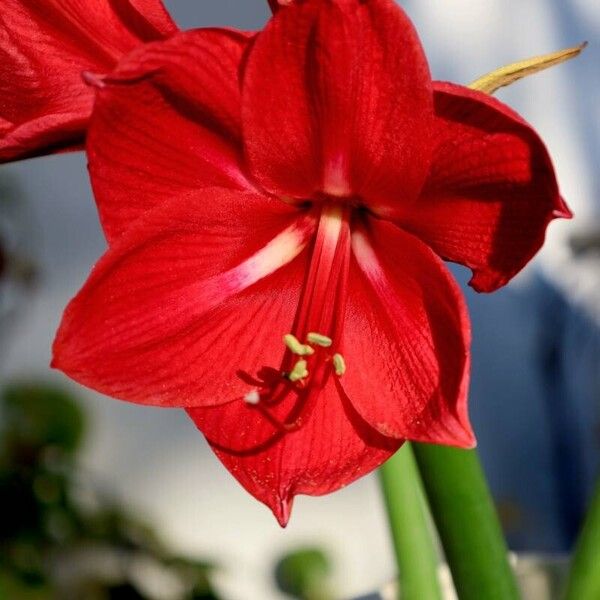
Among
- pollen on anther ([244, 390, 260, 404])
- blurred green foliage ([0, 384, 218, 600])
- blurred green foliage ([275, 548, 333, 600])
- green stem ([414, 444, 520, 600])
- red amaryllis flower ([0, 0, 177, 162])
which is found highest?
red amaryllis flower ([0, 0, 177, 162])

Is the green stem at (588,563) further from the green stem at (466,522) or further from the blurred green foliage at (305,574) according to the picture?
the blurred green foliage at (305,574)

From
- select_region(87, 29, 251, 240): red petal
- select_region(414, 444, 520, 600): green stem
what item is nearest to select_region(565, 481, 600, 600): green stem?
select_region(414, 444, 520, 600): green stem

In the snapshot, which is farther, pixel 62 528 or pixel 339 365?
pixel 62 528

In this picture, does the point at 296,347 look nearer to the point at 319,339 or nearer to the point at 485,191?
the point at 319,339

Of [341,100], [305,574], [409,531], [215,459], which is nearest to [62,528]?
[215,459]

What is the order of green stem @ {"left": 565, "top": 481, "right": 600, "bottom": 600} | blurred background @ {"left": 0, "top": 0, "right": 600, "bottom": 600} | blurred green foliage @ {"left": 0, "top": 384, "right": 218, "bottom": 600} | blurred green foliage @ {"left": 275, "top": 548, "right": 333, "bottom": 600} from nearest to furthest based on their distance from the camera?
green stem @ {"left": 565, "top": 481, "right": 600, "bottom": 600} → blurred green foliage @ {"left": 0, "top": 384, "right": 218, "bottom": 600} → blurred background @ {"left": 0, "top": 0, "right": 600, "bottom": 600} → blurred green foliage @ {"left": 275, "top": 548, "right": 333, "bottom": 600}

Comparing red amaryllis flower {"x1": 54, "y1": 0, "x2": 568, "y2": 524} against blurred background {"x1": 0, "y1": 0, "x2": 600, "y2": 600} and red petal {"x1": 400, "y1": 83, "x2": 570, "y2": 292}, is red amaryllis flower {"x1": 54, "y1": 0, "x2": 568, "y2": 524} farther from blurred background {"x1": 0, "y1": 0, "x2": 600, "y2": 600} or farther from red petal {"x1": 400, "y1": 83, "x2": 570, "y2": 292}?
blurred background {"x1": 0, "y1": 0, "x2": 600, "y2": 600}
